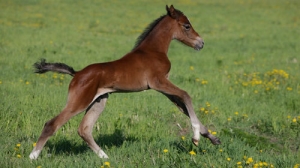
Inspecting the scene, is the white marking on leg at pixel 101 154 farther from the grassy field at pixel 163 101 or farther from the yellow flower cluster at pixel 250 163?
the yellow flower cluster at pixel 250 163

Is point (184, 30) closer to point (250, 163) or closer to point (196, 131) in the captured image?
point (196, 131)

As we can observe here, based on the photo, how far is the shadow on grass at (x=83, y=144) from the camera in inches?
287

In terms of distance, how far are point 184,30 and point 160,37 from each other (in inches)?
16.3

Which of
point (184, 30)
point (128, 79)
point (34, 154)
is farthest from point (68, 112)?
point (184, 30)

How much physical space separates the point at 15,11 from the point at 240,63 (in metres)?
18.1

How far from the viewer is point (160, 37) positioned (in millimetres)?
7613

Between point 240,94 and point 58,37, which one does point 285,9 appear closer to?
point 58,37

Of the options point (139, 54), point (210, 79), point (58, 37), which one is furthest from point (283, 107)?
point (58, 37)

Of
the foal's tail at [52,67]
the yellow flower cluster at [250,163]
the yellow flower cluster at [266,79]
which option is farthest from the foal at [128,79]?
the yellow flower cluster at [266,79]

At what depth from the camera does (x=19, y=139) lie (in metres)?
7.61

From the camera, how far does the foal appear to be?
257 inches

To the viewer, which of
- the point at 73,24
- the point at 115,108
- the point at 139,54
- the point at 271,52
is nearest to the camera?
the point at 139,54

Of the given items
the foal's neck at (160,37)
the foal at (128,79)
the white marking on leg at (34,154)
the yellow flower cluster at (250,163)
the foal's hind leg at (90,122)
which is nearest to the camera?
the yellow flower cluster at (250,163)

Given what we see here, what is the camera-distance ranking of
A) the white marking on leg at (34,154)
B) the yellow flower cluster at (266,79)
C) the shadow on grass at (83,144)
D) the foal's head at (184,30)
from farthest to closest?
the yellow flower cluster at (266,79) < the foal's head at (184,30) < the shadow on grass at (83,144) < the white marking on leg at (34,154)
